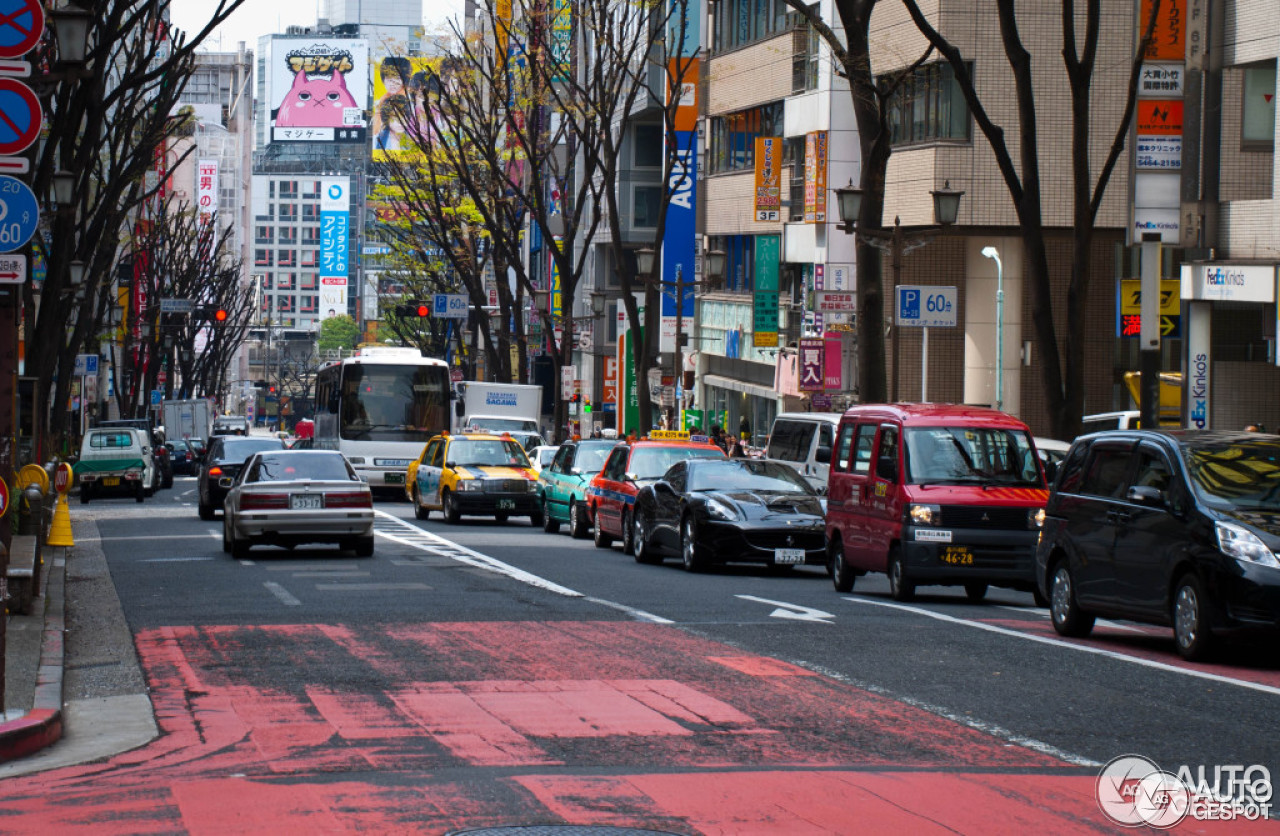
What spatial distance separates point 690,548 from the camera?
2406 cm

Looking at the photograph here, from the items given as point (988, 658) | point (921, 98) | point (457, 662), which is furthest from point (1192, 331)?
point (457, 662)

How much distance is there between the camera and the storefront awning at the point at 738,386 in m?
56.3

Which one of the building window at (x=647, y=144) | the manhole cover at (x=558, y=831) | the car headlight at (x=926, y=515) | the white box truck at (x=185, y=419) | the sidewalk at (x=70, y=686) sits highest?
the building window at (x=647, y=144)

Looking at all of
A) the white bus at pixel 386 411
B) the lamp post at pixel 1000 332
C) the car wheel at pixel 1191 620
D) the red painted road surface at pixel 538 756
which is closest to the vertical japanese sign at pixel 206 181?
the white bus at pixel 386 411

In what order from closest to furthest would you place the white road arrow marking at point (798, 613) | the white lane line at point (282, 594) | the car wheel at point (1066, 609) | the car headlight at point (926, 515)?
1. the car wheel at point (1066, 609)
2. the white road arrow marking at point (798, 613)
3. the white lane line at point (282, 594)
4. the car headlight at point (926, 515)

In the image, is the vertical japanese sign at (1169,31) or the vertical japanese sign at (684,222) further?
the vertical japanese sign at (684,222)

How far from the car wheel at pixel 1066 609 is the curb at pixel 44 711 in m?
8.06

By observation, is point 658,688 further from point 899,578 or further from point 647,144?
point 647,144

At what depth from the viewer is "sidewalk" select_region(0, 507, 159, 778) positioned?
987 centimetres

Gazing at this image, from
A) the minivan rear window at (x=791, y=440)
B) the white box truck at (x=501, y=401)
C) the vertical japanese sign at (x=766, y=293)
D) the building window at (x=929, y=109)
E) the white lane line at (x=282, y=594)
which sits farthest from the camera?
the white box truck at (x=501, y=401)

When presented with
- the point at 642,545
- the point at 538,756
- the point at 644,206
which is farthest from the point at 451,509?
the point at 644,206

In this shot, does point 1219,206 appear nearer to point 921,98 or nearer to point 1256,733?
point 921,98

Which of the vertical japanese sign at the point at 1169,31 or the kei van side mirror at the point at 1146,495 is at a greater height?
the vertical japanese sign at the point at 1169,31

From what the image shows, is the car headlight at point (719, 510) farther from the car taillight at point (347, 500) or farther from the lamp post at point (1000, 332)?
the lamp post at point (1000, 332)
